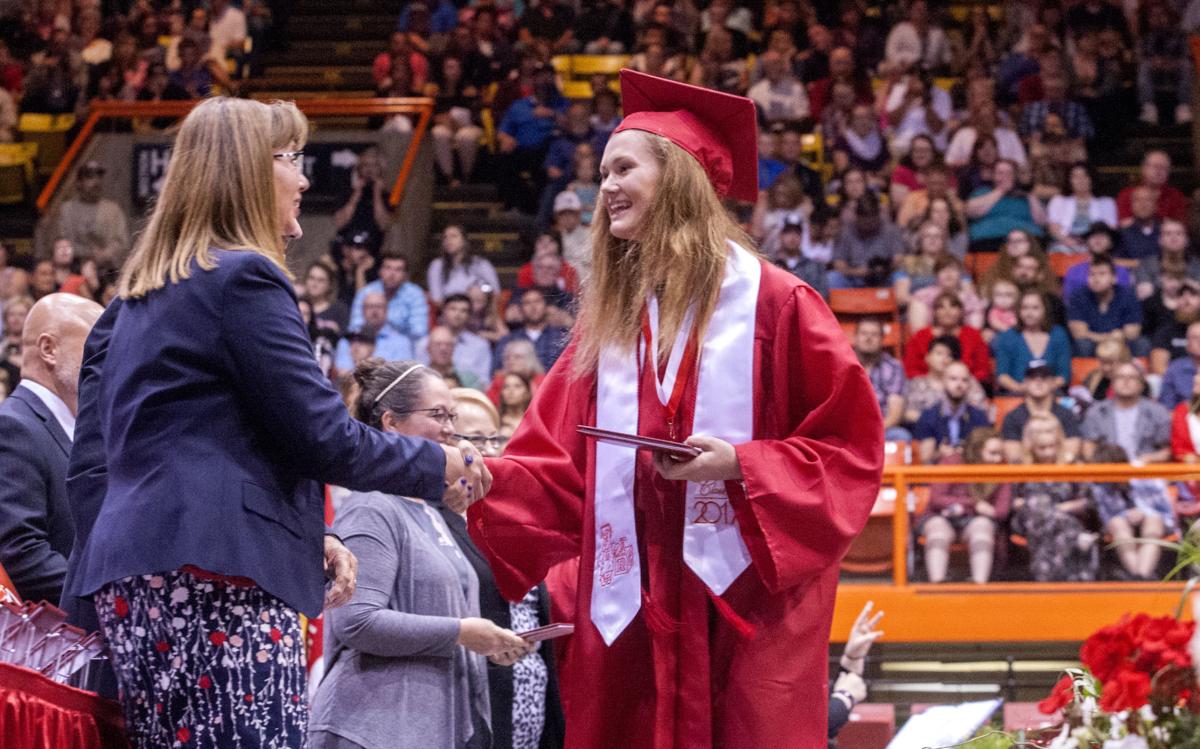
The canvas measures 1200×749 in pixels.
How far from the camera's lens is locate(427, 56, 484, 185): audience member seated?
13.8m

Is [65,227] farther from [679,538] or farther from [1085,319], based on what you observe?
[679,538]

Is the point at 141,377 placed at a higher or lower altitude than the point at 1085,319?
higher

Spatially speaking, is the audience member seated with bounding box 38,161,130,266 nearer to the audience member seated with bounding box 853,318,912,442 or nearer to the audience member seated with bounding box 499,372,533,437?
the audience member seated with bounding box 499,372,533,437

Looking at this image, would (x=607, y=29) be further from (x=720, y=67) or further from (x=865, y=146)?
(x=865, y=146)

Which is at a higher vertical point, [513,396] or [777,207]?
[777,207]

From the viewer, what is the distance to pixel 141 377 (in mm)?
2611

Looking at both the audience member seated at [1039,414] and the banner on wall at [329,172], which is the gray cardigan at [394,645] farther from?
the banner on wall at [329,172]

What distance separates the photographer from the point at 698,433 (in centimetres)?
308

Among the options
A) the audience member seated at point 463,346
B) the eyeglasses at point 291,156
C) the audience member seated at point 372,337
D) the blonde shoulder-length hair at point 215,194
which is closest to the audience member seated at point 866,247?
the audience member seated at point 463,346

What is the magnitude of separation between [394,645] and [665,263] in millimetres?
1210

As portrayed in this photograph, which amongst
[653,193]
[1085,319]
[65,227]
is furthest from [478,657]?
[65,227]

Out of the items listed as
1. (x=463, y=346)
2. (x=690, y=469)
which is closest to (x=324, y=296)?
(x=463, y=346)

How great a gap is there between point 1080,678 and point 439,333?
7.39 m

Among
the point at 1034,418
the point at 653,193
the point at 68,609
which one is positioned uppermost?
the point at 653,193
